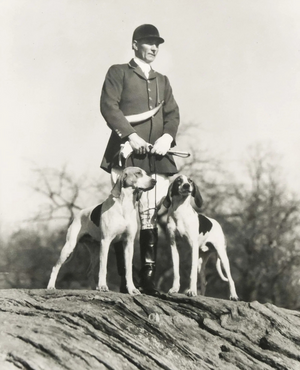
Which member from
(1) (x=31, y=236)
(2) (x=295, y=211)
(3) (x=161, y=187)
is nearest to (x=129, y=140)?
(3) (x=161, y=187)

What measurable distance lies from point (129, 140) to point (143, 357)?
117 inches

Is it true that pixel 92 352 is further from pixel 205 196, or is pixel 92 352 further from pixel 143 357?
pixel 205 196

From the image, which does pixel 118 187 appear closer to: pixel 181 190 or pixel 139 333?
pixel 181 190

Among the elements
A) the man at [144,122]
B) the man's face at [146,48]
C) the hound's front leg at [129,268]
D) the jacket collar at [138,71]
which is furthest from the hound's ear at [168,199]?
the man's face at [146,48]

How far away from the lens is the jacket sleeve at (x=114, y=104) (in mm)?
7414

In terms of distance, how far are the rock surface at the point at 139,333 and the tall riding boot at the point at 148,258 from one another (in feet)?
1.35

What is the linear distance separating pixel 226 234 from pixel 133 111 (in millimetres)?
4187

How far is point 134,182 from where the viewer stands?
6.82 m

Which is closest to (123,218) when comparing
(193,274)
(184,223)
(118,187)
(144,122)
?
(118,187)

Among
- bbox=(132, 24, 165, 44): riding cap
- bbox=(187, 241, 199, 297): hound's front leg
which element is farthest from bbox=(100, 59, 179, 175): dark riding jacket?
bbox=(187, 241, 199, 297): hound's front leg

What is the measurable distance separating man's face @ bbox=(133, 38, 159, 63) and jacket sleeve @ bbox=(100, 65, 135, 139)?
371 mm

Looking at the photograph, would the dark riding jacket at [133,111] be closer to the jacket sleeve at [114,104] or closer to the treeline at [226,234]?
the jacket sleeve at [114,104]

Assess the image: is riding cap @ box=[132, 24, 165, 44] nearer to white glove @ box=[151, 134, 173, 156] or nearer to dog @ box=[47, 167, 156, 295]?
white glove @ box=[151, 134, 173, 156]

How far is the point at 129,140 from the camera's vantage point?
7.41 m
